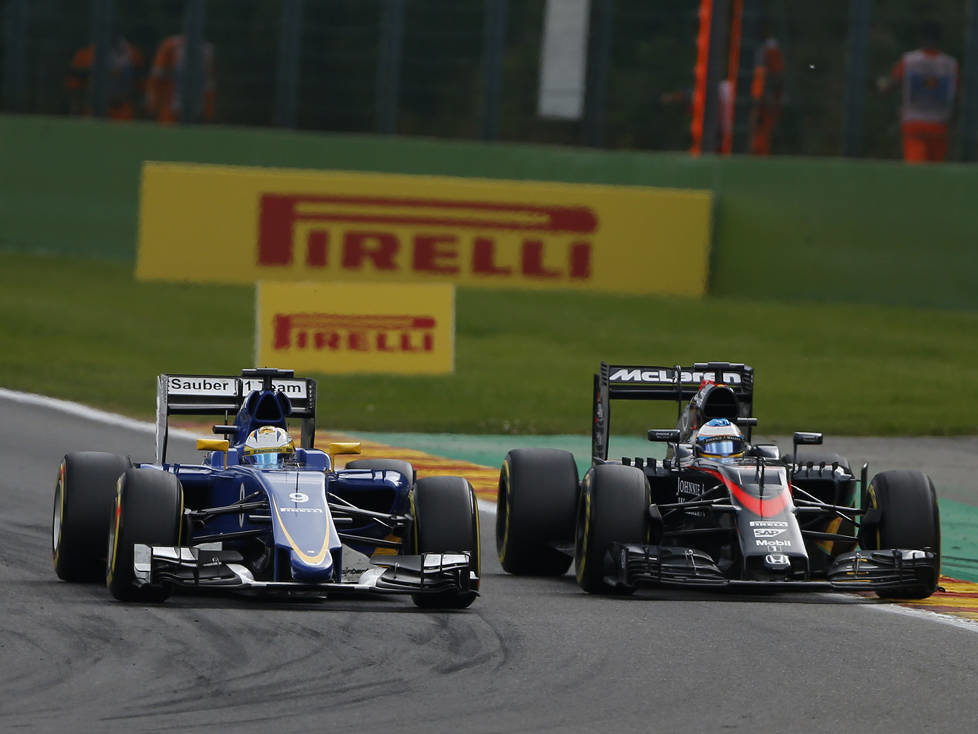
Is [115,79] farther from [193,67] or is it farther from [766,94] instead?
[766,94]

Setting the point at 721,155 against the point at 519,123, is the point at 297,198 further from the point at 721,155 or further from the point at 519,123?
the point at 721,155

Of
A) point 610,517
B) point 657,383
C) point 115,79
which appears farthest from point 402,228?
point 610,517

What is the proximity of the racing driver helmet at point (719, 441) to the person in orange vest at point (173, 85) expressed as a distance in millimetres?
16773

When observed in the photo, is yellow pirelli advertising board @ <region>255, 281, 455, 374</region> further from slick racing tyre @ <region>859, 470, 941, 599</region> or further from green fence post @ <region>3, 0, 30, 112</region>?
slick racing tyre @ <region>859, 470, 941, 599</region>

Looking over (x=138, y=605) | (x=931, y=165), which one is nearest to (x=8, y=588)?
(x=138, y=605)

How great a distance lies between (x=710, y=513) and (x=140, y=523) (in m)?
2.99

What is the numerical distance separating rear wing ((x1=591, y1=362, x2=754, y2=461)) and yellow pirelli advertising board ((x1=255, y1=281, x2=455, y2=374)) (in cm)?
851

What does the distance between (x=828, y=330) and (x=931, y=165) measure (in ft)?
7.34

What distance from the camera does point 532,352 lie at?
24.2m

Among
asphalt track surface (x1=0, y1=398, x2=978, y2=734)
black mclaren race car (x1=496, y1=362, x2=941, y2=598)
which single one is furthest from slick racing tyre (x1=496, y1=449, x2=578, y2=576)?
asphalt track surface (x1=0, y1=398, x2=978, y2=734)

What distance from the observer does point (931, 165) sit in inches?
985

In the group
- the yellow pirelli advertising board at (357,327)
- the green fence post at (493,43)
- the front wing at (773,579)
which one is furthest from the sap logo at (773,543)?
the green fence post at (493,43)

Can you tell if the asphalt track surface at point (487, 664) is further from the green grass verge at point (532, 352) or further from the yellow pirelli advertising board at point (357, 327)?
the yellow pirelli advertising board at point (357, 327)

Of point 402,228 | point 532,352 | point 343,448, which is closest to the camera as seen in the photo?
point 343,448
